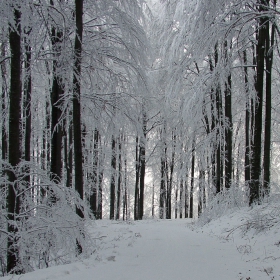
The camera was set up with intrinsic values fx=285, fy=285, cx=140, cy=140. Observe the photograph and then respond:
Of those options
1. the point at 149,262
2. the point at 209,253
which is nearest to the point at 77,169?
the point at 149,262

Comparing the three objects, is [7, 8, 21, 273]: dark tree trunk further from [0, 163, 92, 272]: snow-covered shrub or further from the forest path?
the forest path

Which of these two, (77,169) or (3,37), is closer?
(3,37)

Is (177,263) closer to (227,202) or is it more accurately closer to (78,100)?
(78,100)

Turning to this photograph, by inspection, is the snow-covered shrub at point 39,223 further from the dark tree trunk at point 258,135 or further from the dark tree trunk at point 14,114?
the dark tree trunk at point 258,135

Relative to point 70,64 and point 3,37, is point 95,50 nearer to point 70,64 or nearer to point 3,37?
point 70,64

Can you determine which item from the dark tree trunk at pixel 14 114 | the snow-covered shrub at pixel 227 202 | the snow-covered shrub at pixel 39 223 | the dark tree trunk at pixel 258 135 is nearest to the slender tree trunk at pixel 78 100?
the dark tree trunk at pixel 14 114

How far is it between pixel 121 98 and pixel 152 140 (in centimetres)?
1330

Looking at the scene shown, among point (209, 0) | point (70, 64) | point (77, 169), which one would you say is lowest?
point (77, 169)

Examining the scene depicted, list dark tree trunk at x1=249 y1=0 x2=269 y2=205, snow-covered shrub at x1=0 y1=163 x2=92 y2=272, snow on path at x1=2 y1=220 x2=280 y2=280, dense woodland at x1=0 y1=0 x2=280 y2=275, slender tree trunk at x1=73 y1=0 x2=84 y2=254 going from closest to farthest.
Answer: snow on path at x1=2 y1=220 x2=280 y2=280 → snow-covered shrub at x1=0 y1=163 x2=92 y2=272 → dense woodland at x1=0 y1=0 x2=280 y2=275 → slender tree trunk at x1=73 y1=0 x2=84 y2=254 → dark tree trunk at x1=249 y1=0 x2=269 y2=205

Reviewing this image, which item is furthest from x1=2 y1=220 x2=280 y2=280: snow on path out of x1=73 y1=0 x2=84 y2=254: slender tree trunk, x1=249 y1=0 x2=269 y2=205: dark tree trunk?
x1=249 y1=0 x2=269 y2=205: dark tree trunk

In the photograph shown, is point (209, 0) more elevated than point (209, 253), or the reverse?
point (209, 0)

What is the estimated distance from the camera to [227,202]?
9492mm

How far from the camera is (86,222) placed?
204 inches

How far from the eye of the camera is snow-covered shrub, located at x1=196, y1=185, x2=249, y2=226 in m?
9.20
